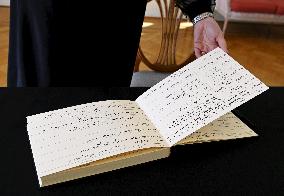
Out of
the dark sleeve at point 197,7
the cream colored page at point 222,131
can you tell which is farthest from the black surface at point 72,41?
the cream colored page at point 222,131

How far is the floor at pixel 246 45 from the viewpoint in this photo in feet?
9.32

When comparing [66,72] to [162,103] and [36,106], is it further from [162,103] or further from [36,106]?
[162,103]

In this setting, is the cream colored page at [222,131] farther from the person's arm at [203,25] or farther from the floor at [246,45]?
the floor at [246,45]

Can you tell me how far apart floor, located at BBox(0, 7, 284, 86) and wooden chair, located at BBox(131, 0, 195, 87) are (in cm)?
98

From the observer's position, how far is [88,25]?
92cm

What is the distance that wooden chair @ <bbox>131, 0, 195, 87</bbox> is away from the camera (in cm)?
135

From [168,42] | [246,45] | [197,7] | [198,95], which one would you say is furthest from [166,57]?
[246,45]

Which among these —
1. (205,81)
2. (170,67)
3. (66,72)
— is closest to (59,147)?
(205,81)

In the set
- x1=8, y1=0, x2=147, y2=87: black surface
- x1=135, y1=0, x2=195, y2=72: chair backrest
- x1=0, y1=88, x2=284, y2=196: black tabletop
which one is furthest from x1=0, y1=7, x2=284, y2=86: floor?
x1=0, y1=88, x2=284, y2=196: black tabletop

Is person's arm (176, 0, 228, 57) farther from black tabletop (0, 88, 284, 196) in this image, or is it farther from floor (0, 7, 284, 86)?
floor (0, 7, 284, 86)

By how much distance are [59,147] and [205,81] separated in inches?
10.9

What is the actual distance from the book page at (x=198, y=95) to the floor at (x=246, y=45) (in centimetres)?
177

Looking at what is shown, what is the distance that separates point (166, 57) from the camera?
4.87 feet

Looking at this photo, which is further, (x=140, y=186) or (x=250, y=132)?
(x=250, y=132)
